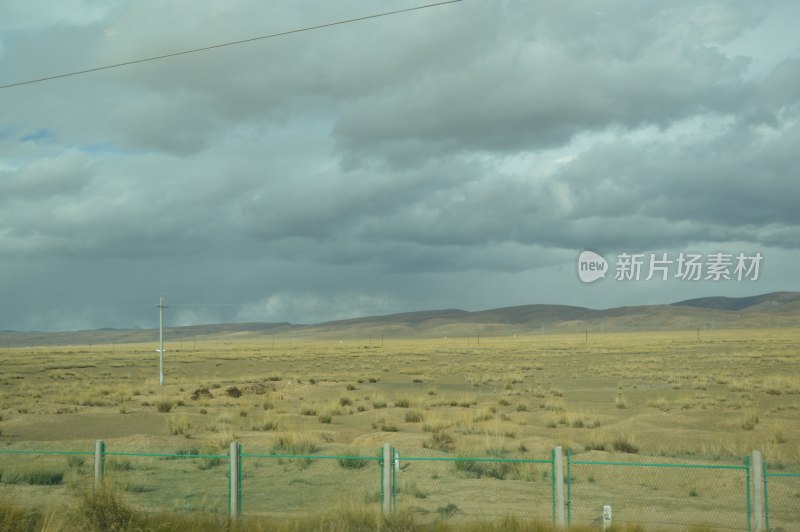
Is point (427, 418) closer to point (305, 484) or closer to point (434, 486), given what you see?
point (305, 484)

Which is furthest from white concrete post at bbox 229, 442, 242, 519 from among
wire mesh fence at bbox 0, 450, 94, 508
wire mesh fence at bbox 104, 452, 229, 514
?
A: wire mesh fence at bbox 0, 450, 94, 508

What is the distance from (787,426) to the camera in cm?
3259

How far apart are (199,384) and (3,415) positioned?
2092 cm

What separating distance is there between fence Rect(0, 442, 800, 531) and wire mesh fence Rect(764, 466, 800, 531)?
0.02 m

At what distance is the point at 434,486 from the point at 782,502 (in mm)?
7995

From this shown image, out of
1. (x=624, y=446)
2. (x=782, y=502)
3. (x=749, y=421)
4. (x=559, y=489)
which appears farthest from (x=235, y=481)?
(x=749, y=421)

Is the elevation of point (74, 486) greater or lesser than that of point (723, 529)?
greater

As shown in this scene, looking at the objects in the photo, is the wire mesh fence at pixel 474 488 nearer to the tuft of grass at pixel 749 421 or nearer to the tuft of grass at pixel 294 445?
the tuft of grass at pixel 294 445

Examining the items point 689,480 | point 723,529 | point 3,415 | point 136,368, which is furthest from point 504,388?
point 136,368

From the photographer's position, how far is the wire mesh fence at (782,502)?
1608cm

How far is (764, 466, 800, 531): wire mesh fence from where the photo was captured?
16078 millimetres

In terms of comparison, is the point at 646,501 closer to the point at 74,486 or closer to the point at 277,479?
the point at 277,479

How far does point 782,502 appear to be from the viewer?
18.8 metres

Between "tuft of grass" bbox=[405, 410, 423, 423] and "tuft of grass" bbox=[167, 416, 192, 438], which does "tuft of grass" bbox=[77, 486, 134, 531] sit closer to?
"tuft of grass" bbox=[167, 416, 192, 438]
